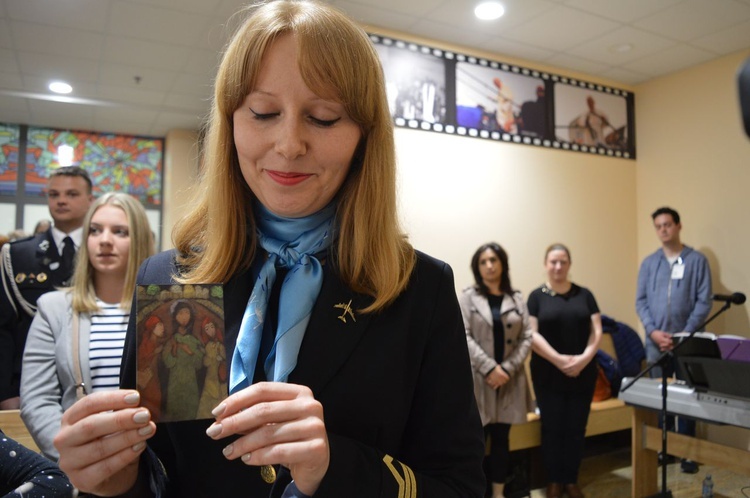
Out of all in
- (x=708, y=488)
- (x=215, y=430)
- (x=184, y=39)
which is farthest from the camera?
(x=184, y=39)

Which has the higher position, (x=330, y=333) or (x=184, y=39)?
(x=184, y=39)

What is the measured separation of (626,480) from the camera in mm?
4328

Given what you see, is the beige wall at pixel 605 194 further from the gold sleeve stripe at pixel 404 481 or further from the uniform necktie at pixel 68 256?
the gold sleeve stripe at pixel 404 481

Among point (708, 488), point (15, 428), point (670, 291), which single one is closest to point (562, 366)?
point (708, 488)

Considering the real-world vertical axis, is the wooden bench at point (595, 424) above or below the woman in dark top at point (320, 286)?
below

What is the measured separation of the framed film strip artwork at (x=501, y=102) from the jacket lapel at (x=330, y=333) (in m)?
3.49

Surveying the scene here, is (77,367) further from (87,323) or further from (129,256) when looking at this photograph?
(129,256)

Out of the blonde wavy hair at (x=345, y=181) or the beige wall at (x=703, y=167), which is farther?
the beige wall at (x=703, y=167)

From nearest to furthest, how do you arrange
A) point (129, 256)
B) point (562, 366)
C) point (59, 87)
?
1. point (129, 256)
2. point (562, 366)
3. point (59, 87)

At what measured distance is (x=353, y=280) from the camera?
36.9 inches

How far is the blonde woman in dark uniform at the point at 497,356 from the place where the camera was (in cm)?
379

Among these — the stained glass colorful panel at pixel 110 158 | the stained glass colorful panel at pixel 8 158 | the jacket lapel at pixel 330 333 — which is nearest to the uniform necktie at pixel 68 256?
the stained glass colorful panel at pixel 8 158

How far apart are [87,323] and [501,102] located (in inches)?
161

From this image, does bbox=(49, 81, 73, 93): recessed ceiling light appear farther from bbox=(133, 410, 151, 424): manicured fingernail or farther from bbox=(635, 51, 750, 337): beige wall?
bbox=(635, 51, 750, 337): beige wall
